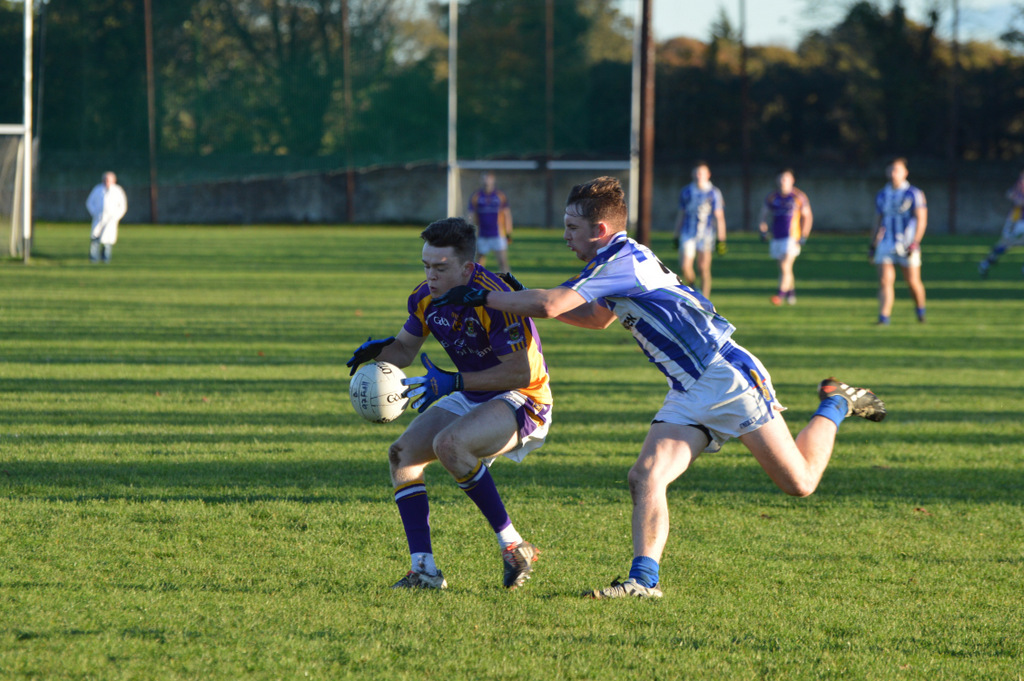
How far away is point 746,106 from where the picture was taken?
148 ft

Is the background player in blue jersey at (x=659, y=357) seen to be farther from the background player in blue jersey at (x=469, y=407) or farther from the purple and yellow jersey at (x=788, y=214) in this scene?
the purple and yellow jersey at (x=788, y=214)

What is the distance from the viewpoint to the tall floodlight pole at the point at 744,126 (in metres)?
43.3

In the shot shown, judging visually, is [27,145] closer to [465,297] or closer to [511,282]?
[511,282]

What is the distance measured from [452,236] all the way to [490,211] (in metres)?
17.5

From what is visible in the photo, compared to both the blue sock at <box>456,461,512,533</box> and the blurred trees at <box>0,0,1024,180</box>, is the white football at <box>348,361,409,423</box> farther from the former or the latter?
the blurred trees at <box>0,0,1024,180</box>

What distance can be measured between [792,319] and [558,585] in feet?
36.9

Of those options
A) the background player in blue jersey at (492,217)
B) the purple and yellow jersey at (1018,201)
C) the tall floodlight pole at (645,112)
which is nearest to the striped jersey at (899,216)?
the purple and yellow jersey at (1018,201)

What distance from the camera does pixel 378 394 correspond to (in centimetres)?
448

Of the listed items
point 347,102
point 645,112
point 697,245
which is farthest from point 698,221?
point 347,102

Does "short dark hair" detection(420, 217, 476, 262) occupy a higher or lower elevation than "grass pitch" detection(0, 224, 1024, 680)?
higher

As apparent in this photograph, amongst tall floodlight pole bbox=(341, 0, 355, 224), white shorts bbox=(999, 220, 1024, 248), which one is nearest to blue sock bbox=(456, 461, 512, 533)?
white shorts bbox=(999, 220, 1024, 248)

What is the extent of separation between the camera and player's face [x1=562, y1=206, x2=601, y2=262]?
4.38 meters

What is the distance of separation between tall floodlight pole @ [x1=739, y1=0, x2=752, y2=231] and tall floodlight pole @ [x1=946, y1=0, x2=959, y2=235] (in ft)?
25.2

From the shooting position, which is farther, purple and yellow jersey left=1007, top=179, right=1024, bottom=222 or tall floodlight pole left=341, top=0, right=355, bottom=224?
tall floodlight pole left=341, top=0, right=355, bottom=224
